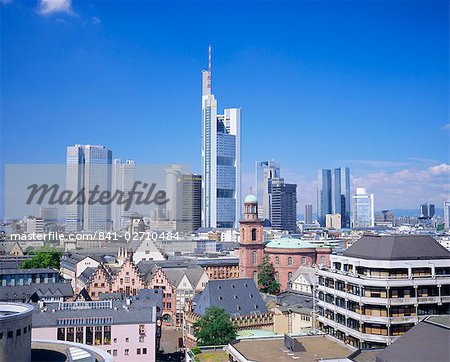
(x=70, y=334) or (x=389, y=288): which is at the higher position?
(x=389, y=288)

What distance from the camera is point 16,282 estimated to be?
72250 millimetres

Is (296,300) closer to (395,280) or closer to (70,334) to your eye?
(395,280)

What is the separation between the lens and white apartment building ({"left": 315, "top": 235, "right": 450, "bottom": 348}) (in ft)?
124

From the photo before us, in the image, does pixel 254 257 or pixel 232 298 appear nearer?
pixel 232 298

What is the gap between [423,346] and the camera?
25.4 m

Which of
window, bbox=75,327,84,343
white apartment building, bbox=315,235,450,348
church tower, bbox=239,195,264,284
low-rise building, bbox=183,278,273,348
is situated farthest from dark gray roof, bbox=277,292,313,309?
window, bbox=75,327,84,343

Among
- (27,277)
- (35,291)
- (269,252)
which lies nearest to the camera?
(35,291)

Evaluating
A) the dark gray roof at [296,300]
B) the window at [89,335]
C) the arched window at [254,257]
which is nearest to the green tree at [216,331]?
the window at [89,335]

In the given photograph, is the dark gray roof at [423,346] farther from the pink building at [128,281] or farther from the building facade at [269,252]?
the building facade at [269,252]

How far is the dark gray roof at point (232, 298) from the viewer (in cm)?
5894

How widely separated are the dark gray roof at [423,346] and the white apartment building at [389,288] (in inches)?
407

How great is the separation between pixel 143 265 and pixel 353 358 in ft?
223

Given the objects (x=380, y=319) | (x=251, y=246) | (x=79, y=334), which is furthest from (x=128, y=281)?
(x=380, y=319)

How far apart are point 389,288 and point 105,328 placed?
25.6 m
